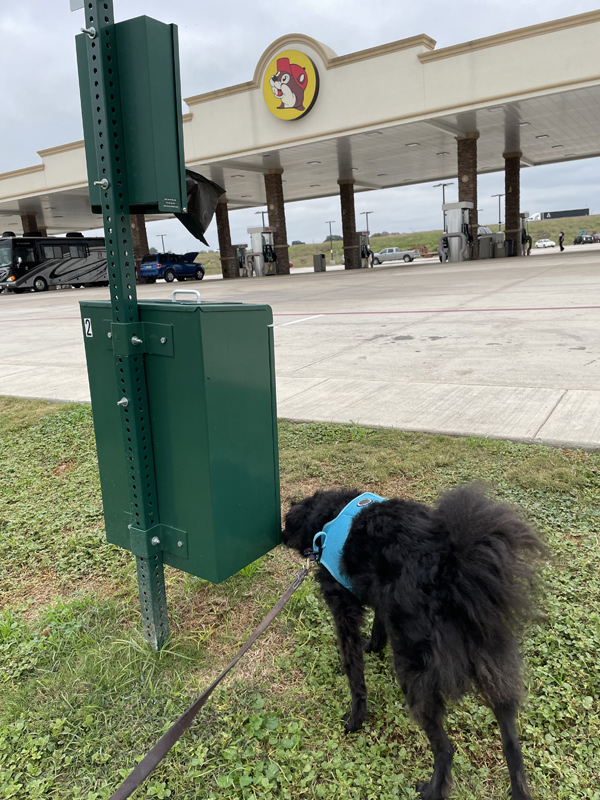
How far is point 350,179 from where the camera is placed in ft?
109

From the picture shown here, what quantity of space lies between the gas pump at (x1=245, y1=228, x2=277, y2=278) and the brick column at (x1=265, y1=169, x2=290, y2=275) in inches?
10.8

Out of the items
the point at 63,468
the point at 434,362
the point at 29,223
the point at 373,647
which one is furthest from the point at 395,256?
the point at 373,647

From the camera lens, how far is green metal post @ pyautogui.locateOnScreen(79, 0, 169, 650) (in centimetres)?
192

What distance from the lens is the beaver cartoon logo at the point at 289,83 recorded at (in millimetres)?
23031

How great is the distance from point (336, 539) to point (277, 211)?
29177 mm

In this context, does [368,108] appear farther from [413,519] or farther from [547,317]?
[413,519]

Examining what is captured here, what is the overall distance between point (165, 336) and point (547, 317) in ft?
28.1

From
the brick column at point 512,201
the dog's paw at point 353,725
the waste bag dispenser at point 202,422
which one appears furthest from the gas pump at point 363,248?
the dog's paw at point 353,725

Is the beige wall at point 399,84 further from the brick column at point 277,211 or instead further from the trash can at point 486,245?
the trash can at point 486,245

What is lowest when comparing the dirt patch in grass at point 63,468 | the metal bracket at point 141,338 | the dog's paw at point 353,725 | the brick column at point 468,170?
the dog's paw at point 353,725

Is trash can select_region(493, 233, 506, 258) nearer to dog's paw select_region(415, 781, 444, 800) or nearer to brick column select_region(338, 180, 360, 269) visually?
brick column select_region(338, 180, 360, 269)

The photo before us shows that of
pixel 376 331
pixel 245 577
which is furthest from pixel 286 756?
pixel 376 331

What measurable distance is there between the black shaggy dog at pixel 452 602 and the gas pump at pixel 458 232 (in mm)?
25846

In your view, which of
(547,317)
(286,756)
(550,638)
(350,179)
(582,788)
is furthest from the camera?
(350,179)
